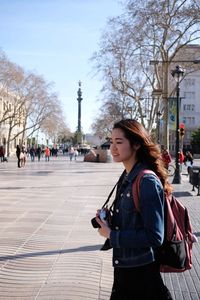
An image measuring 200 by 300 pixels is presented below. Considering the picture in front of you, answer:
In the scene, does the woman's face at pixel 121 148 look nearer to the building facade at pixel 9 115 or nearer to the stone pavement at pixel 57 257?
the stone pavement at pixel 57 257

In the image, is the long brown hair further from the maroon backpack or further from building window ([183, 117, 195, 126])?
building window ([183, 117, 195, 126])

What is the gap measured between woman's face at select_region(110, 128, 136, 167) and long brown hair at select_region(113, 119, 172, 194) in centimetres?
3

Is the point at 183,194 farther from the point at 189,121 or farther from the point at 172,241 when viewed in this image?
the point at 189,121

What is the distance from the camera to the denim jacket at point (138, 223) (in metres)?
2.47

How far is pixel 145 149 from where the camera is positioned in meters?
2.75

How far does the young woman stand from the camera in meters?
2.49

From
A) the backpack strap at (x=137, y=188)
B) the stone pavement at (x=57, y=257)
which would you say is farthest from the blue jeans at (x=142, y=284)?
the stone pavement at (x=57, y=257)

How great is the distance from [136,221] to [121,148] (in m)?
0.47

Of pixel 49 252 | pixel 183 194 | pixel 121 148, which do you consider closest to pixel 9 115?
pixel 183 194

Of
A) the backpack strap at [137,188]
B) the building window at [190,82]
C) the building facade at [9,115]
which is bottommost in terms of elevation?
the backpack strap at [137,188]

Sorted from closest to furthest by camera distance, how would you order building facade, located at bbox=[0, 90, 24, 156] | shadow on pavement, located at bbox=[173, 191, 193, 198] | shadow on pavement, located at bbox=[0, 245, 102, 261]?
shadow on pavement, located at bbox=[0, 245, 102, 261] < shadow on pavement, located at bbox=[173, 191, 193, 198] < building facade, located at bbox=[0, 90, 24, 156]

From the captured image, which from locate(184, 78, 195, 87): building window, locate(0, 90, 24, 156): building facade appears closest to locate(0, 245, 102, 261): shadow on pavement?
locate(0, 90, 24, 156): building facade

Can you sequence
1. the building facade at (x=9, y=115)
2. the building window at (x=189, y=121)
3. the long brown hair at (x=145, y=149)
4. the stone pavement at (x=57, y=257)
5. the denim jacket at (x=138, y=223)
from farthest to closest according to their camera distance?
the building window at (x=189, y=121) → the building facade at (x=9, y=115) → the stone pavement at (x=57, y=257) → the long brown hair at (x=145, y=149) → the denim jacket at (x=138, y=223)

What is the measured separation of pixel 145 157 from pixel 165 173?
167 mm
